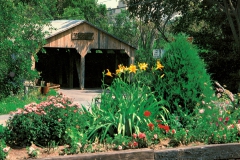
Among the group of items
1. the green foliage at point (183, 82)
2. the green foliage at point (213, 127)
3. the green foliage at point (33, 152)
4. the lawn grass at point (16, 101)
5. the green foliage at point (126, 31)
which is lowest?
the lawn grass at point (16, 101)

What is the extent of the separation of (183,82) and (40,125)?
2.14m

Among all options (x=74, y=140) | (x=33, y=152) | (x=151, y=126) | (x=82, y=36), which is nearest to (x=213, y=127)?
(x=151, y=126)

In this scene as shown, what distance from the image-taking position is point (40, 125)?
21.1ft

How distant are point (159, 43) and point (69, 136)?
5535cm

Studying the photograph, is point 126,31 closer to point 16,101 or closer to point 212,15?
point 212,15

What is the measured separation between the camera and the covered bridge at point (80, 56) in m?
32.3

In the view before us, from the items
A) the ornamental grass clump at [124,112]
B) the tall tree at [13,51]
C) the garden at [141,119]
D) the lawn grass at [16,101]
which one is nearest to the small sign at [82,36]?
the lawn grass at [16,101]

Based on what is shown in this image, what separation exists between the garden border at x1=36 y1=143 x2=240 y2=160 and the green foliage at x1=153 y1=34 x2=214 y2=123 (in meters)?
0.88

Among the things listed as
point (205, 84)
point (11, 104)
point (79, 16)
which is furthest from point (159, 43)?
point (205, 84)

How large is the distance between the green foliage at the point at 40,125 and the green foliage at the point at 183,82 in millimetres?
1421

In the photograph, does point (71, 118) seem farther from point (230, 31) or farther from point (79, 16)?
point (79, 16)

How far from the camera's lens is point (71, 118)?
6676 mm

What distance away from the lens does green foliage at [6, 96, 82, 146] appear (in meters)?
6.35

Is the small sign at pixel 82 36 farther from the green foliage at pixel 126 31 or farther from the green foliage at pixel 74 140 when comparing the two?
the green foliage at pixel 126 31
